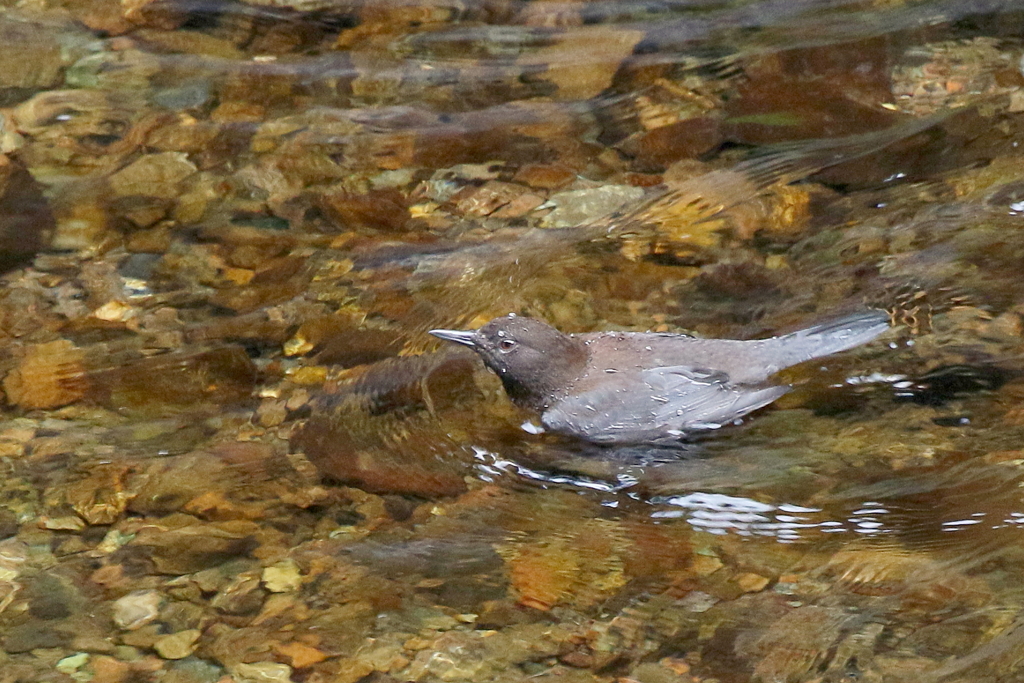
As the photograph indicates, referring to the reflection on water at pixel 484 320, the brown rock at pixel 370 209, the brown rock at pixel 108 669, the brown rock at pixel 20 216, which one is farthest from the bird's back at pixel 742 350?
the brown rock at pixel 20 216

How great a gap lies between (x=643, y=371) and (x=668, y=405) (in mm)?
242

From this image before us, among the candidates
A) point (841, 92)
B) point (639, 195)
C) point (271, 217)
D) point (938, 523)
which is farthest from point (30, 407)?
point (841, 92)

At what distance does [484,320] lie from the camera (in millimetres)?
7172

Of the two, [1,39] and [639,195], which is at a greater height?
[1,39]

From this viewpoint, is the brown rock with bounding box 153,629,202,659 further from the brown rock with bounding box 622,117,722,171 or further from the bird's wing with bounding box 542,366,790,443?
the brown rock with bounding box 622,117,722,171

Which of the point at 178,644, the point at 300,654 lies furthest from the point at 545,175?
the point at 178,644

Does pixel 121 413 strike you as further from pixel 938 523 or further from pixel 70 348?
pixel 938 523

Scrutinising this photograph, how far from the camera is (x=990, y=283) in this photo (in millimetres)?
6602

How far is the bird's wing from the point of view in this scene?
6.28m

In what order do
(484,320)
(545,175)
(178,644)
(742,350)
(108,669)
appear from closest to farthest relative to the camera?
(108,669) → (178,644) → (742,350) → (484,320) → (545,175)

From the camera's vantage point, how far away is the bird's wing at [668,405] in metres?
6.28

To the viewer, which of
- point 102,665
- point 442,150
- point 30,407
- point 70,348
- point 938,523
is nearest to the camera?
point 102,665

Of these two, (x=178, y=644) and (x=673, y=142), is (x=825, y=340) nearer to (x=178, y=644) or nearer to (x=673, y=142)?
(x=673, y=142)

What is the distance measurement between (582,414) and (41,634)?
3.04m
